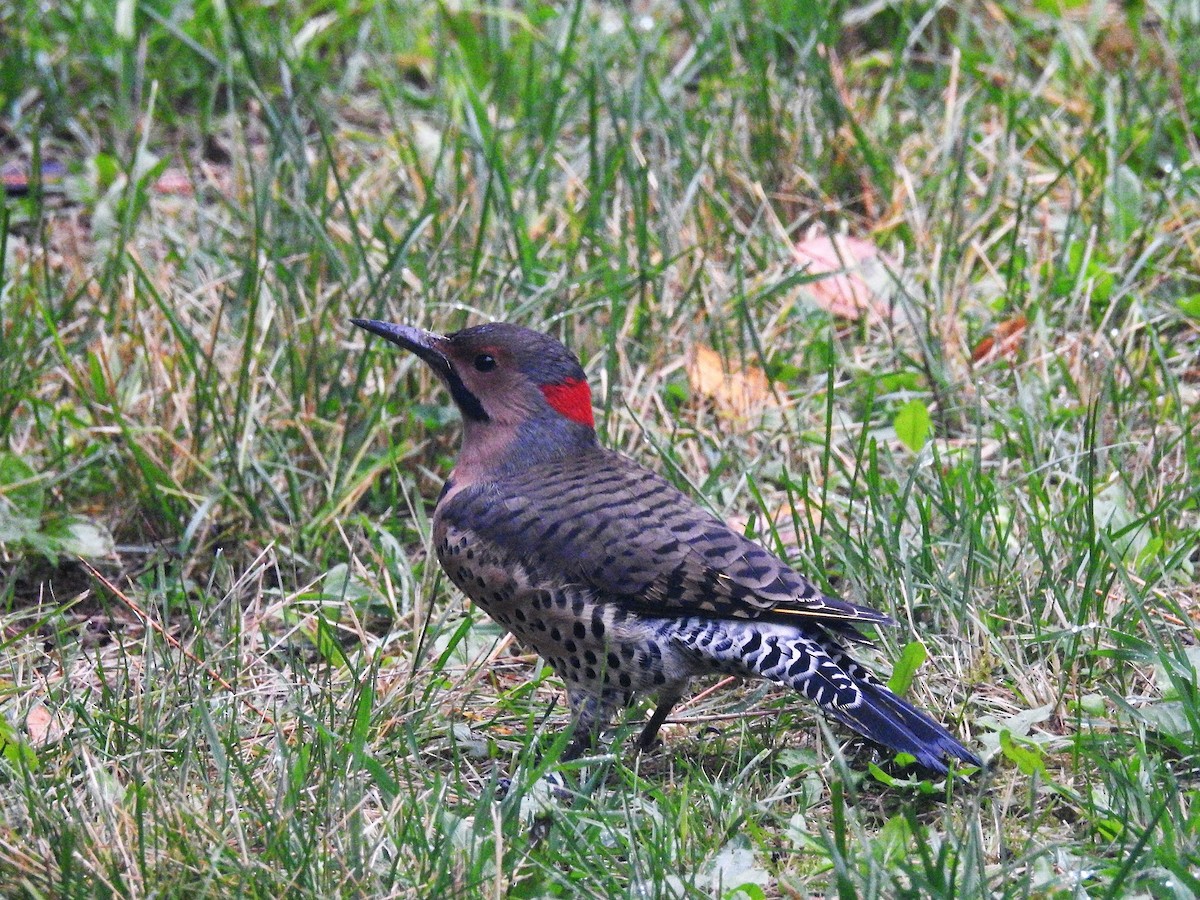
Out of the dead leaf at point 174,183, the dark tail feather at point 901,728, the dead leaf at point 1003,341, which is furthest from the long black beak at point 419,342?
the dead leaf at point 174,183

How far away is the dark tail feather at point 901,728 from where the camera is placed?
374cm

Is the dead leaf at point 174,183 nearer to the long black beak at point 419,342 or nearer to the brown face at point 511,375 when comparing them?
the long black beak at point 419,342

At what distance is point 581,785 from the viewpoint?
3900 millimetres

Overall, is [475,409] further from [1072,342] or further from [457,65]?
[457,65]

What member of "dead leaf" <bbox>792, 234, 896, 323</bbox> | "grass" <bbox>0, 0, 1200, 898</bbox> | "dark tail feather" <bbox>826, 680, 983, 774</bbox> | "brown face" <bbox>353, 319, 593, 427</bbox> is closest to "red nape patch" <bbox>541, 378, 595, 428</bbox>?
"brown face" <bbox>353, 319, 593, 427</bbox>

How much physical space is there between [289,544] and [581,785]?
1.67 meters

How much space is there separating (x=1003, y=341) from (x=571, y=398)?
2.05 meters

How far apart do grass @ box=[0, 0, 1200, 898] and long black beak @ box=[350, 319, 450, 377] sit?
1.80ft

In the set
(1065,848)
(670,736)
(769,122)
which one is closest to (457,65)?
(769,122)

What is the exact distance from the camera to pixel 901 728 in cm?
378

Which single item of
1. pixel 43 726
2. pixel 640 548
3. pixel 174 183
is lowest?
pixel 43 726

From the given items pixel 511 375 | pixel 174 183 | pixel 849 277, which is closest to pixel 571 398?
pixel 511 375

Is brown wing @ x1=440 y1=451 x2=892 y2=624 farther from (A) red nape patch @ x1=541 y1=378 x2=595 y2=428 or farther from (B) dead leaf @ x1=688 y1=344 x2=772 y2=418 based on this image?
(B) dead leaf @ x1=688 y1=344 x2=772 y2=418

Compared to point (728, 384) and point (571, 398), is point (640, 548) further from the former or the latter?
point (728, 384)
